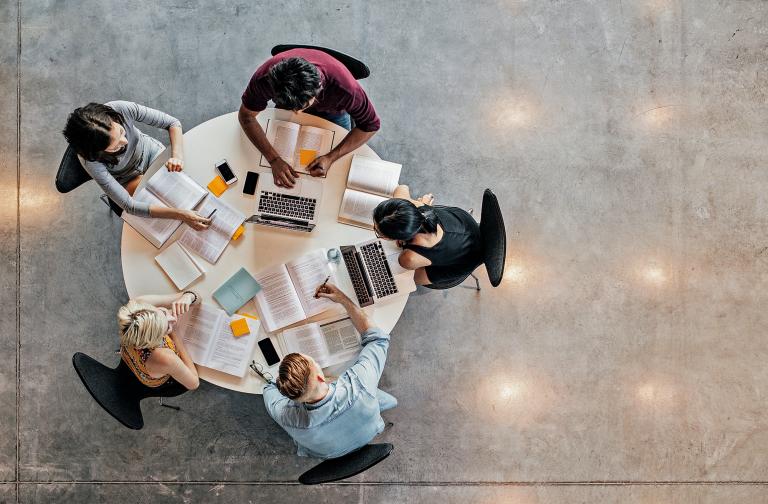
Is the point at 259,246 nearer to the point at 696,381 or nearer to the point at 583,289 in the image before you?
the point at 583,289

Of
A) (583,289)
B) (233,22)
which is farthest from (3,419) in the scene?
(583,289)

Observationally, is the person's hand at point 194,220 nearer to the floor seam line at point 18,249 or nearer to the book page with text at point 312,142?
the book page with text at point 312,142

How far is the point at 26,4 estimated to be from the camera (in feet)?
11.3

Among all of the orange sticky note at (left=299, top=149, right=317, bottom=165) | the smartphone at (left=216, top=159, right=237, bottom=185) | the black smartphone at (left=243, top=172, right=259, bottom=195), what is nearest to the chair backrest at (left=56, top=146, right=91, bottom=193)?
the smartphone at (left=216, top=159, right=237, bottom=185)

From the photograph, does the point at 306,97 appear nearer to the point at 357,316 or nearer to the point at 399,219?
the point at 399,219

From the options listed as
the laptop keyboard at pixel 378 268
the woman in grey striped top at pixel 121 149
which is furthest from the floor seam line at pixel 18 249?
the laptop keyboard at pixel 378 268

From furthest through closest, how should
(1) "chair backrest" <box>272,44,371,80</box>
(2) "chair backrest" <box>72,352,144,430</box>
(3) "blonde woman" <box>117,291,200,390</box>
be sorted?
(1) "chair backrest" <box>272,44,371,80</box>, (2) "chair backrest" <box>72,352,144,430</box>, (3) "blonde woman" <box>117,291,200,390</box>

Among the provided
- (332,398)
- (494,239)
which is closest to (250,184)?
(332,398)

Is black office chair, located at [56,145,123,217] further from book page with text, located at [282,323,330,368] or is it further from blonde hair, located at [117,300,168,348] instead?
book page with text, located at [282,323,330,368]

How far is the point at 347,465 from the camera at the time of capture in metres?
2.50

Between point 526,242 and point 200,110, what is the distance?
222 cm

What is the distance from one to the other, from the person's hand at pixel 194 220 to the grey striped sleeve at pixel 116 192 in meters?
→ 0.17

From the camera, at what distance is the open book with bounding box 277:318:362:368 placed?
A: 2.57 meters

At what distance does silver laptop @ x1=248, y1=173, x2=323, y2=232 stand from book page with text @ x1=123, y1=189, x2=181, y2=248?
370 millimetres
